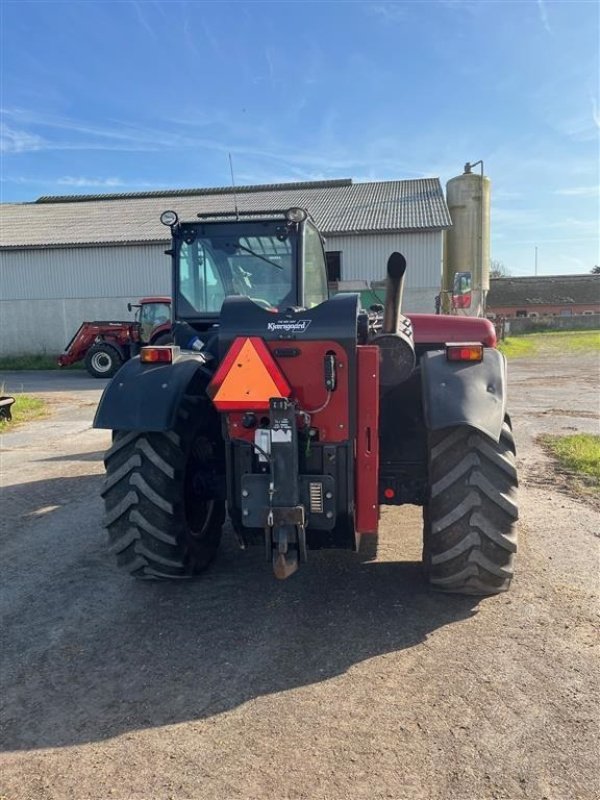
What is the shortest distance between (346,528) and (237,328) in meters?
1.24

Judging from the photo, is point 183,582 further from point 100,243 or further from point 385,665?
point 100,243

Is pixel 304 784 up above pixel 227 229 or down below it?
below

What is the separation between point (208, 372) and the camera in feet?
13.9

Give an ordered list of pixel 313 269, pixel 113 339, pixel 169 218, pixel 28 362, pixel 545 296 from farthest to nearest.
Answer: pixel 545 296, pixel 28 362, pixel 113 339, pixel 313 269, pixel 169 218

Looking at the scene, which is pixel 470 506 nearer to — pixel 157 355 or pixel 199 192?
pixel 157 355

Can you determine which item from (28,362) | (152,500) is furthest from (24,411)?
(28,362)

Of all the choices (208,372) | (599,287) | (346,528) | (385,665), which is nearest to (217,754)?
(385,665)

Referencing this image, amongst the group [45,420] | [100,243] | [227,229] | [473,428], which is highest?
[100,243]

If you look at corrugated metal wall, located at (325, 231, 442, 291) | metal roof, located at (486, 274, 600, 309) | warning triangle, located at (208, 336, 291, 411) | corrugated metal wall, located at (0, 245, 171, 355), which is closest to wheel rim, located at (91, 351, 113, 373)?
corrugated metal wall, located at (0, 245, 171, 355)

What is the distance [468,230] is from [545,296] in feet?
120

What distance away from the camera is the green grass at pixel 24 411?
10.5 metres

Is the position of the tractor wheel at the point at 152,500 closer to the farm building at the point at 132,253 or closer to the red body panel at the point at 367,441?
the red body panel at the point at 367,441

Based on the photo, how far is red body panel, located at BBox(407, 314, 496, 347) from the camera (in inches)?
217

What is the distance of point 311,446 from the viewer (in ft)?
11.1
